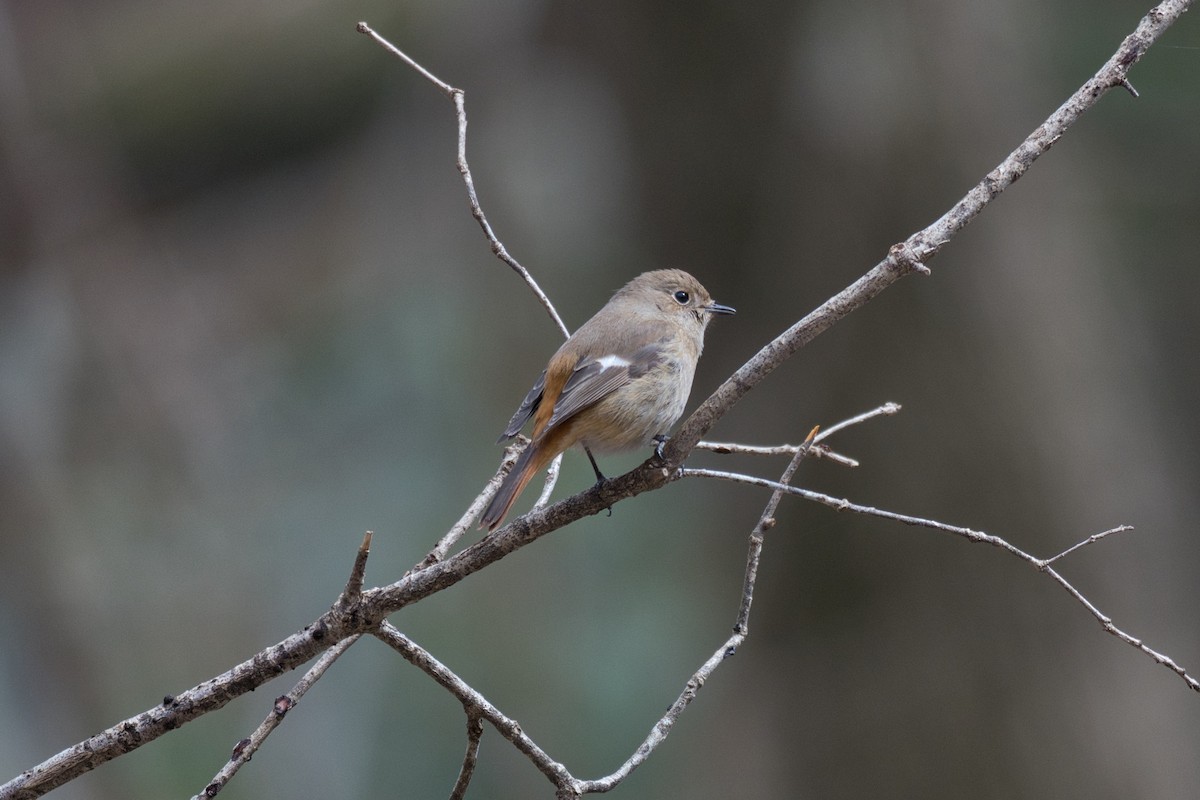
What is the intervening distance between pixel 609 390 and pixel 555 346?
13.5 ft

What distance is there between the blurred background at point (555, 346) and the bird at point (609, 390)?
7.39ft

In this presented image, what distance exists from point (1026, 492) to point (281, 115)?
197 inches

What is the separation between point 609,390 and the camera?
9.42 ft

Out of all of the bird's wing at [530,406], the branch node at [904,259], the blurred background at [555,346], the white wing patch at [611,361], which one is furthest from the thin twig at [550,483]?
the blurred background at [555,346]

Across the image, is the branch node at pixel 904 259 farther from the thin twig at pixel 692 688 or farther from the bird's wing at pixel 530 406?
the bird's wing at pixel 530 406

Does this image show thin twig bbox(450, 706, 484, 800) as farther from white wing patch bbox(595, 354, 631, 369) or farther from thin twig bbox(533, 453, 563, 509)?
white wing patch bbox(595, 354, 631, 369)

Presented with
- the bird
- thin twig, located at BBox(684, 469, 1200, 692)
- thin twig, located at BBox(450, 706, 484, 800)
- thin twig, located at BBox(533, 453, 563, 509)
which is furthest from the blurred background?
thin twig, located at BBox(450, 706, 484, 800)

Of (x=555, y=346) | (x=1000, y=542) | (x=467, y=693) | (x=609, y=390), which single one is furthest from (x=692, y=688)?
(x=555, y=346)

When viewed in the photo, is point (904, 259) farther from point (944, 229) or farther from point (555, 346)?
point (555, 346)

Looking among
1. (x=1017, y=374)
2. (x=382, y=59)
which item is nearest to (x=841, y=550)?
(x=1017, y=374)

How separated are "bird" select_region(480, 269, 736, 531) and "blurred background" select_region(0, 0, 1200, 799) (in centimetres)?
225

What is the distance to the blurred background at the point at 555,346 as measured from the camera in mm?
5133

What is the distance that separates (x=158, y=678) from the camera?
246 inches

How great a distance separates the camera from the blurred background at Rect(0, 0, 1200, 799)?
5133mm
